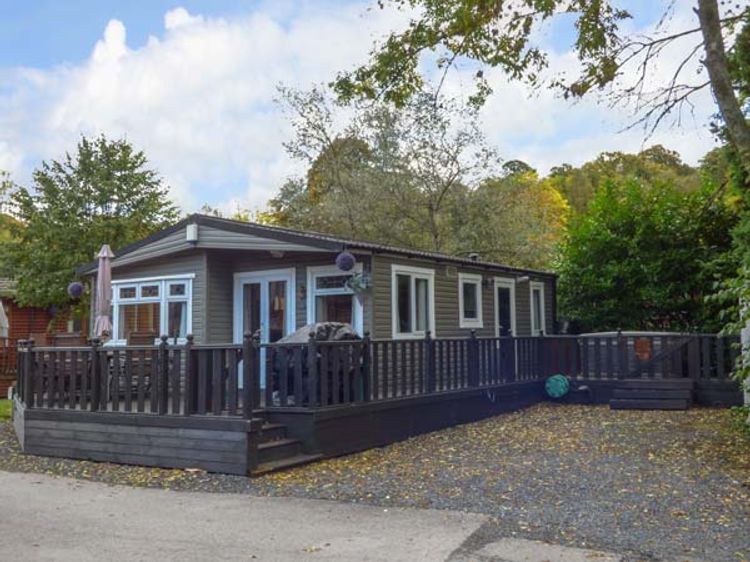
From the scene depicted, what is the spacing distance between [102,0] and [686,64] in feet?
30.0

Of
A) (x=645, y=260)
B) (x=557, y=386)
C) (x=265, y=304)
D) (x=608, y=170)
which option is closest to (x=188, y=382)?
(x=265, y=304)

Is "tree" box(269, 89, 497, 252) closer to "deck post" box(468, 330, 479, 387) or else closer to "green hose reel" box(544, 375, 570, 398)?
"green hose reel" box(544, 375, 570, 398)

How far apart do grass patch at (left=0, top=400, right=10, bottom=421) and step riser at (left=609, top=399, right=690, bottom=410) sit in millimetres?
10036

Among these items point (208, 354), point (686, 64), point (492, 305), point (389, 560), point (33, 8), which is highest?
point (33, 8)

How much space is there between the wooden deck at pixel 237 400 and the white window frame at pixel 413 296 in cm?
116

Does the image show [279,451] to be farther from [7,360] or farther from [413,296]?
[7,360]

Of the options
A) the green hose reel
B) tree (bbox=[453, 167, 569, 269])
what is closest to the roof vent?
the green hose reel

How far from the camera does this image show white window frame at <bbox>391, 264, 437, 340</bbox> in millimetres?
10969

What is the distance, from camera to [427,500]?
5.77 meters

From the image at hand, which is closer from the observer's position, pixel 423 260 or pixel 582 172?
pixel 423 260

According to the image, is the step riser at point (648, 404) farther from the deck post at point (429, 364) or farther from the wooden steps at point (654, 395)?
the deck post at point (429, 364)

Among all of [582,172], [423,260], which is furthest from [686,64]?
→ [582,172]

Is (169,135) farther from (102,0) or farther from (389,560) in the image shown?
(389,560)

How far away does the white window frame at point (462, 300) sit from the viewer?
502 inches
